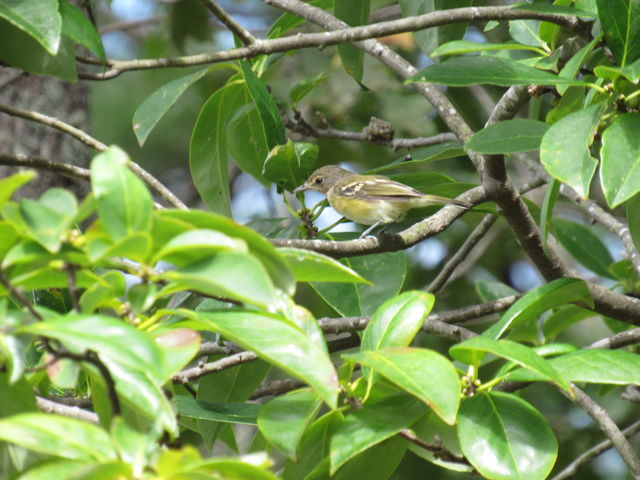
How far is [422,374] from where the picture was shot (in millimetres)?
1901

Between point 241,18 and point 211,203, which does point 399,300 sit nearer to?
point 211,203

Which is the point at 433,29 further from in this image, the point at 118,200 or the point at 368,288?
the point at 118,200

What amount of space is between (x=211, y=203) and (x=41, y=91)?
76.5 inches

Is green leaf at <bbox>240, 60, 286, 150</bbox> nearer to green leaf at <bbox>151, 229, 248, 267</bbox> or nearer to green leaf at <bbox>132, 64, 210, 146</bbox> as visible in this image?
green leaf at <bbox>132, 64, 210, 146</bbox>

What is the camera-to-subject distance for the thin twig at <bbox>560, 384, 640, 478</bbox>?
2.57m

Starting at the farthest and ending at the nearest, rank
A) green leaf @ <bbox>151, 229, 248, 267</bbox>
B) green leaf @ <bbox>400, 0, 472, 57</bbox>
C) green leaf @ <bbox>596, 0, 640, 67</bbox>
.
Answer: green leaf @ <bbox>400, 0, 472, 57</bbox>, green leaf @ <bbox>596, 0, 640, 67</bbox>, green leaf @ <bbox>151, 229, 248, 267</bbox>

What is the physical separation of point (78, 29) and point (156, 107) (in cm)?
61

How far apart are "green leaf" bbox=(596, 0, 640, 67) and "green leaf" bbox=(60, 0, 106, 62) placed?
150 cm

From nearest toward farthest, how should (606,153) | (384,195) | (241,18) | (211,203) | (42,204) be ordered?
1. (42,204)
2. (606,153)
3. (211,203)
4. (384,195)
5. (241,18)

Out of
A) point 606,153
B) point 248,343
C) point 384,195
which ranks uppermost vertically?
point 606,153

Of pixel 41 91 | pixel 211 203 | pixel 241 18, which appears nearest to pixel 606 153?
pixel 211 203

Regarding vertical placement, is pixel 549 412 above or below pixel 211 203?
below

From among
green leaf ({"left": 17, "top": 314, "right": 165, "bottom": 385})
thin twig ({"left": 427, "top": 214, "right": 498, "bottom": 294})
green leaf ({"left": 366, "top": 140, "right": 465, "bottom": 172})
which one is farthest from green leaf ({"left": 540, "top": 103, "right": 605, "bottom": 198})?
thin twig ({"left": 427, "top": 214, "right": 498, "bottom": 294})

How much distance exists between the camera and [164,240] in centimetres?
158
